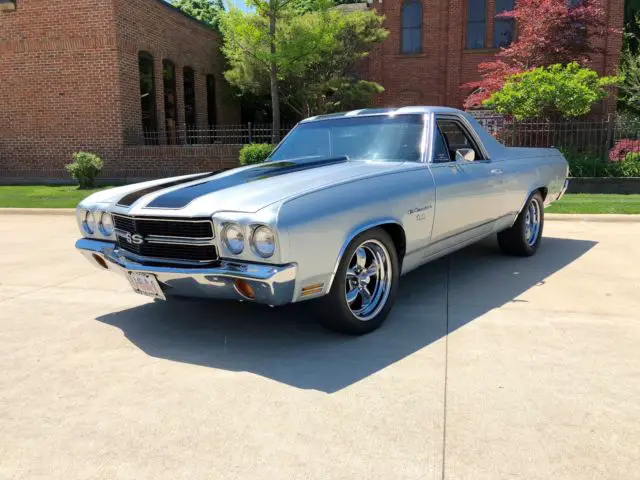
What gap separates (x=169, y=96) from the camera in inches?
811

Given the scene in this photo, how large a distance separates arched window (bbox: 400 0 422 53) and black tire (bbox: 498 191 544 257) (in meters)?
20.3

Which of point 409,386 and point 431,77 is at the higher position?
point 431,77

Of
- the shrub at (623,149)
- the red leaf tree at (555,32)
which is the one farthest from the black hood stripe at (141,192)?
the red leaf tree at (555,32)

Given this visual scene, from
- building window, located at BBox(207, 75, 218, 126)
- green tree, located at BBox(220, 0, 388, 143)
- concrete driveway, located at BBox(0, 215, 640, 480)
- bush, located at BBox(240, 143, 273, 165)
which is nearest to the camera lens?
concrete driveway, located at BBox(0, 215, 640, 480)

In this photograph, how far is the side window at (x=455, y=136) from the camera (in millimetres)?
5424

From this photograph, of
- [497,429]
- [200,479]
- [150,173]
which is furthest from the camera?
[150,173]

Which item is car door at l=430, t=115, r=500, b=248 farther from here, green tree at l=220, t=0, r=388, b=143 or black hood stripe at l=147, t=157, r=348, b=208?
green tree at l=220, t=0, r=388, b=143

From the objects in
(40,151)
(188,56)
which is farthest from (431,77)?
(40,151)

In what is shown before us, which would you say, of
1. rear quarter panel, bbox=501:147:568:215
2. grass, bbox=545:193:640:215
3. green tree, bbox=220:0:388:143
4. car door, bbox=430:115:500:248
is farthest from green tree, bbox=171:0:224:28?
car door, bbox=430:115:500:248

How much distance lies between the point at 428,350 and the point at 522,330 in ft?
2.78

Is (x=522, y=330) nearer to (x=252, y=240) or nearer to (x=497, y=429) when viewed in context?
(x=497, y=429)

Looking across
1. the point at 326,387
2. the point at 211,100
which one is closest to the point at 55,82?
the point at 211,100

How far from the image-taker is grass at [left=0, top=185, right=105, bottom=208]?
12234 millimetres

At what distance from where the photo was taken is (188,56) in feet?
69.6
